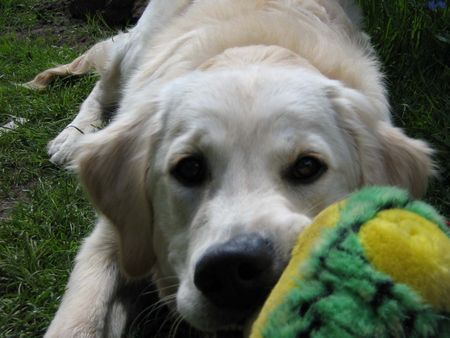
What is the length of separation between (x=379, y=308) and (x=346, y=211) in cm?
28

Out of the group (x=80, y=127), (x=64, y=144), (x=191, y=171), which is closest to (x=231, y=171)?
(x=191, y=171)

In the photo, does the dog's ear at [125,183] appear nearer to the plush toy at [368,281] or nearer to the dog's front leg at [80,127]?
the plush toy at [368,281]

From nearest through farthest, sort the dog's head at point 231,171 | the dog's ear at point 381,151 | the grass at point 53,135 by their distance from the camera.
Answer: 1. the dog's head at point 231,171
2. the dog's ear at point 381,151
3. the grass at point 53,135

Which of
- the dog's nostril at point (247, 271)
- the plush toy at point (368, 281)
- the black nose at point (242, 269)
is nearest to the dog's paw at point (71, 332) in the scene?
the black nose at point (242, 269)

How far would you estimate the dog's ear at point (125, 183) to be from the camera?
2.55m

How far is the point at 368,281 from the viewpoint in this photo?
52.5 inches

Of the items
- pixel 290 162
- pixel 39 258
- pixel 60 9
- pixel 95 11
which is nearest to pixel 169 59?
pixel 39 258

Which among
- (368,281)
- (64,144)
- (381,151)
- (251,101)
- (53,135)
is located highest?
(368,281)

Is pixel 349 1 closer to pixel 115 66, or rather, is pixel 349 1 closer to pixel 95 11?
pixel 115 66

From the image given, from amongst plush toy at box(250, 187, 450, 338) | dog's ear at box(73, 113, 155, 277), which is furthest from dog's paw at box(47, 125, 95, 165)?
plush toy at box(250, 187, 450, 338)

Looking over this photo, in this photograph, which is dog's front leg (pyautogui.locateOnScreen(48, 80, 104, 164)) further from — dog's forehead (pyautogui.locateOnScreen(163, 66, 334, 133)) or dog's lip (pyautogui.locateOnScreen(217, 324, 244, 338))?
dog's lip (pyautogui.locateOnScreen(217, 324, 244, 338))

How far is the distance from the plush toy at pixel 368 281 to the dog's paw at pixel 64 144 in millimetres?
2755

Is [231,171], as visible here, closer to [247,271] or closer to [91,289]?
[247,271]

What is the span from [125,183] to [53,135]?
209cm
